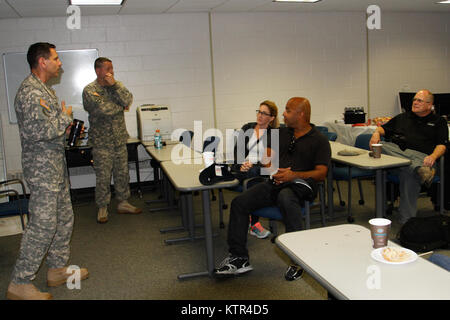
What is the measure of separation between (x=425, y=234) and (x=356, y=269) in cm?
216

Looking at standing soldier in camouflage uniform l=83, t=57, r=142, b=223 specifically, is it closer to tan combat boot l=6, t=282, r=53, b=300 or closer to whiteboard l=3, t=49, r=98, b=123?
whiteboard l=3, t=49, r=98, b=123

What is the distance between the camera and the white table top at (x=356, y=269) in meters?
1.41

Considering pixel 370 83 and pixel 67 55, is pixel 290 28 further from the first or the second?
pixel 67 55

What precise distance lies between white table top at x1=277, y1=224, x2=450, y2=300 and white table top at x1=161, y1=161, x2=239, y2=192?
1109mm

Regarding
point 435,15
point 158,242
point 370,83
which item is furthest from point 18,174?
point 435,15

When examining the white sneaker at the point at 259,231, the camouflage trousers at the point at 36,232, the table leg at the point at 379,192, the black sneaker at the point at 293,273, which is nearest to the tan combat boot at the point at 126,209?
the white sneaker at the point at 259,231

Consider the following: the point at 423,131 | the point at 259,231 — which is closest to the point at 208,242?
the point at 259,231

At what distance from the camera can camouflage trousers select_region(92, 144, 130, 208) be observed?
15.5 ft

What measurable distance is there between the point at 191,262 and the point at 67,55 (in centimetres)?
371

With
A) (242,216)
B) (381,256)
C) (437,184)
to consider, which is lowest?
(437,184)

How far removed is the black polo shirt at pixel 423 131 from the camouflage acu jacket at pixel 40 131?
3153mm

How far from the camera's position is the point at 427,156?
405 cm

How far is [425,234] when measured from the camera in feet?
11.3

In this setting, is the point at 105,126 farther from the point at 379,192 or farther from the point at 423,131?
the point at 423,131
